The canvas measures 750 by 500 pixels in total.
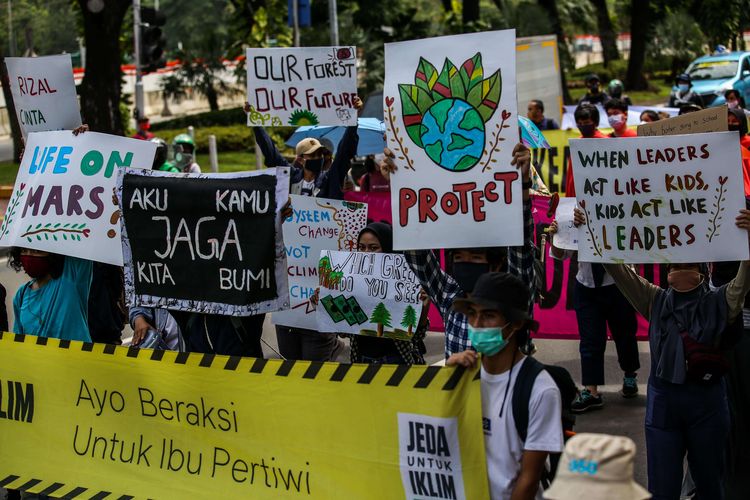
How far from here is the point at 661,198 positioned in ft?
17.9

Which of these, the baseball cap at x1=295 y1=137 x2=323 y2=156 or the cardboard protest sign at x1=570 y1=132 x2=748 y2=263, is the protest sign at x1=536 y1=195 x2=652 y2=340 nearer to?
the baseball cap at x1=295 y1=137 x2=323 y2=156

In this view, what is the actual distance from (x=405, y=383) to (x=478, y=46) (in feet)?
5.28

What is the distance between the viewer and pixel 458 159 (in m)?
5.54

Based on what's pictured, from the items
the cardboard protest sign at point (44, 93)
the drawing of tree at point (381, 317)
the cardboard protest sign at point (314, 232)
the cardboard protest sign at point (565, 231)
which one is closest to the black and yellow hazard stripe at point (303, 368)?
the drawing of tree at point (381, 317)

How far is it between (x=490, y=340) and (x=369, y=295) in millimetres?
2352

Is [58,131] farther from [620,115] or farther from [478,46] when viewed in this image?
[620,115]

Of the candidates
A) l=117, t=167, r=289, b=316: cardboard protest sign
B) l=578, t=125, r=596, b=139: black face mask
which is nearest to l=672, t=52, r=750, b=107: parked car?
l=578, t=125, r=596, b=139: black face mask

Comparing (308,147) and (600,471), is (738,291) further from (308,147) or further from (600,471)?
(308,147)

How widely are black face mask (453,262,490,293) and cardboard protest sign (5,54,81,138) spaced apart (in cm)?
273

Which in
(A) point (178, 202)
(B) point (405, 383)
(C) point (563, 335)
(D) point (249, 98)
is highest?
(D) point (249, 98)

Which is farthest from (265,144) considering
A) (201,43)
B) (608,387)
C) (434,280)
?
(201,43)

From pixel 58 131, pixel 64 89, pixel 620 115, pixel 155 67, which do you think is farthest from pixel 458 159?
pixel 155 67

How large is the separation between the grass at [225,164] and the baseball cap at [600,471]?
71.4 ft

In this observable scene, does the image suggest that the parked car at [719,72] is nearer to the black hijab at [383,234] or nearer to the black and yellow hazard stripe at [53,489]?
the black hijab at [383,234]
